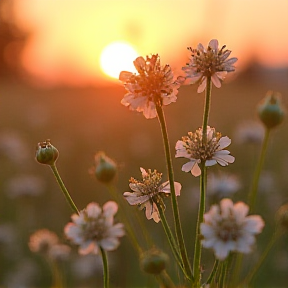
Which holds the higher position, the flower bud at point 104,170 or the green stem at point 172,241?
the flower bud at point 104,170

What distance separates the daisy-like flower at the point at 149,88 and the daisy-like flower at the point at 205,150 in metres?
0.08

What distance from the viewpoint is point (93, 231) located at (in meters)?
0.94

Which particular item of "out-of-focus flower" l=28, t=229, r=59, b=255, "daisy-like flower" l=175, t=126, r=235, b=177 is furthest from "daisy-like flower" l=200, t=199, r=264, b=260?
"out-of-focus flower" l=28, t=229, r=59, b=255

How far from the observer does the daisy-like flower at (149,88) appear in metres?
0.99

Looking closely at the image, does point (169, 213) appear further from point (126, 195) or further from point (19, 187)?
point (126, 195)

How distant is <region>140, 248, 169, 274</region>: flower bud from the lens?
0.87m

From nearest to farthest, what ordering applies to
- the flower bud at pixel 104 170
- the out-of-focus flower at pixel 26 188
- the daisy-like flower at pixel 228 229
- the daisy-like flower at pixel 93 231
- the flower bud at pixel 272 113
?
the daisy-like flower at pixel 228 229
the daisy-like flower at pixel 93 231
the flower bud at pixel 104 170
the flower bud at pixel 272 113
the out-of-focus flower at pixel 26 188

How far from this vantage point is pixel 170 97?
986 millimetres

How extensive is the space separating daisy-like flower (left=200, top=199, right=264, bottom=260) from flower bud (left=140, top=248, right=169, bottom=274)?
3.7 inches

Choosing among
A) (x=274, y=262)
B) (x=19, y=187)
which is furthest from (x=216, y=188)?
(x=19, y=187)

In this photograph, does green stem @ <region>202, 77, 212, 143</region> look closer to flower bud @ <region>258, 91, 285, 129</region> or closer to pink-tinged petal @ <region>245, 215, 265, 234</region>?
pink-tinged petal @ <region>245, 215, 265, 234</region>

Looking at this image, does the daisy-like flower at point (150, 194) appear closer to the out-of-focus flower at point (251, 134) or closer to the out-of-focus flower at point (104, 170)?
the out-of-focus flower at point (104, 170)

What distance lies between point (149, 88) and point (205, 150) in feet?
0.47

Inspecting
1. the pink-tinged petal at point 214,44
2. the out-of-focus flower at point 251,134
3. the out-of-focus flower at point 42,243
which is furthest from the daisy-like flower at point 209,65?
the out-of-focus flower at point 251,134
